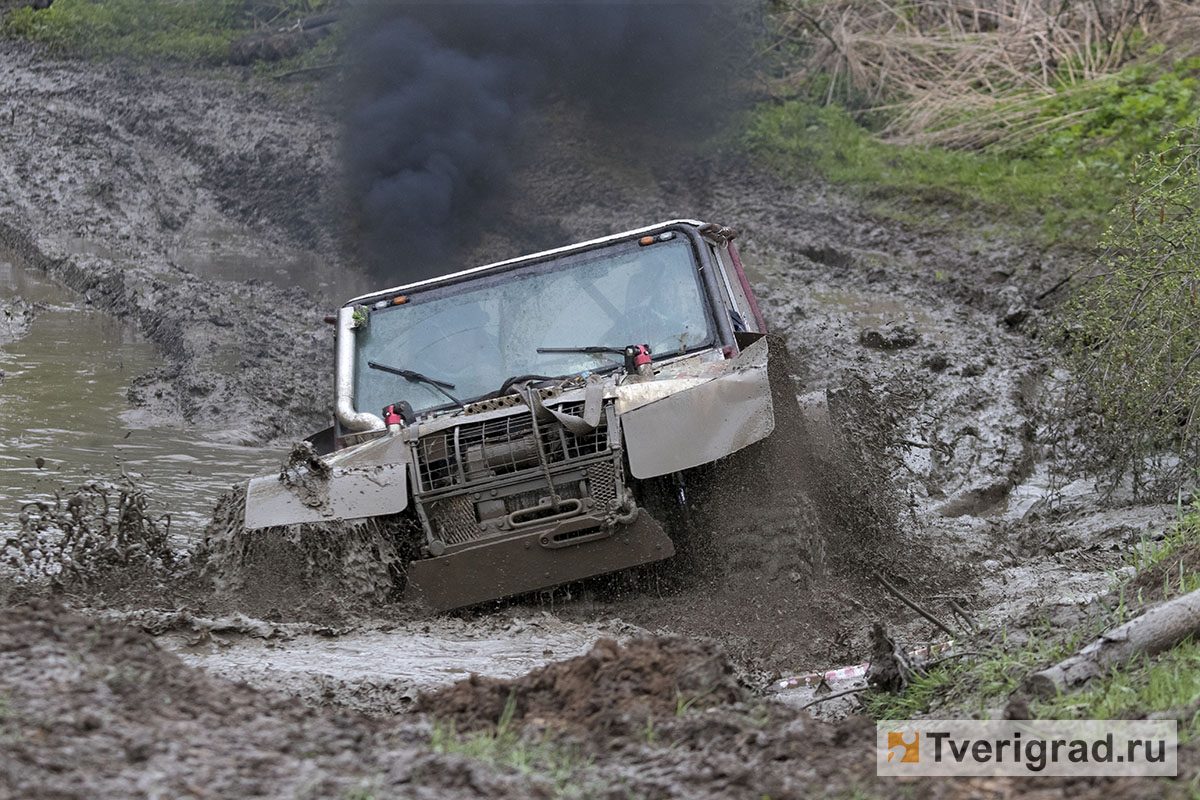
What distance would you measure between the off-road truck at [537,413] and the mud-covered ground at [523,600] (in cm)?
31

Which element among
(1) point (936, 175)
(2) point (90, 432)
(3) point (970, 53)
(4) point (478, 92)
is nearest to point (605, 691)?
(2) point (90, 432)

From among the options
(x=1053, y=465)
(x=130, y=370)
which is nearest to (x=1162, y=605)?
(x=1053, y=465)

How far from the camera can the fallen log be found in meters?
4.16

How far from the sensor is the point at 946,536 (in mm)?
7738

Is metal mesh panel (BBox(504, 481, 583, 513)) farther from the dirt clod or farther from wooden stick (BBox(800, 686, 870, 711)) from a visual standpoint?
the dirt clod

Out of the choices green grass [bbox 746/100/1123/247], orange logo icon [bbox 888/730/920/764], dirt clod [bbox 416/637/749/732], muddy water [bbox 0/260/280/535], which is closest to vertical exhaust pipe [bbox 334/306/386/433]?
muddy water [bbox 0/260/280/535]

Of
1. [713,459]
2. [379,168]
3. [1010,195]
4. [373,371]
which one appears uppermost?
[379,168]

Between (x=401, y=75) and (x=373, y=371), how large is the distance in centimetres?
891

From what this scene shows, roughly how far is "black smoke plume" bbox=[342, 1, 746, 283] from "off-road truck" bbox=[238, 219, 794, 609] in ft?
22.1

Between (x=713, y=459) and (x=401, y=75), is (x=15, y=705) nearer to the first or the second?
(x=713, y=459)

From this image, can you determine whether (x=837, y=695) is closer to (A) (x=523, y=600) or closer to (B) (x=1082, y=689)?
(B) (x=1082, y=689)

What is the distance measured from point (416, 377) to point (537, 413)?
1050mm

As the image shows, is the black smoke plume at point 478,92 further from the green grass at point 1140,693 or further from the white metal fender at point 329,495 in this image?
the green grass at point 1140,693

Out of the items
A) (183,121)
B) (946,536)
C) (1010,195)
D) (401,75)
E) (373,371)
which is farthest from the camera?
(183,121)
